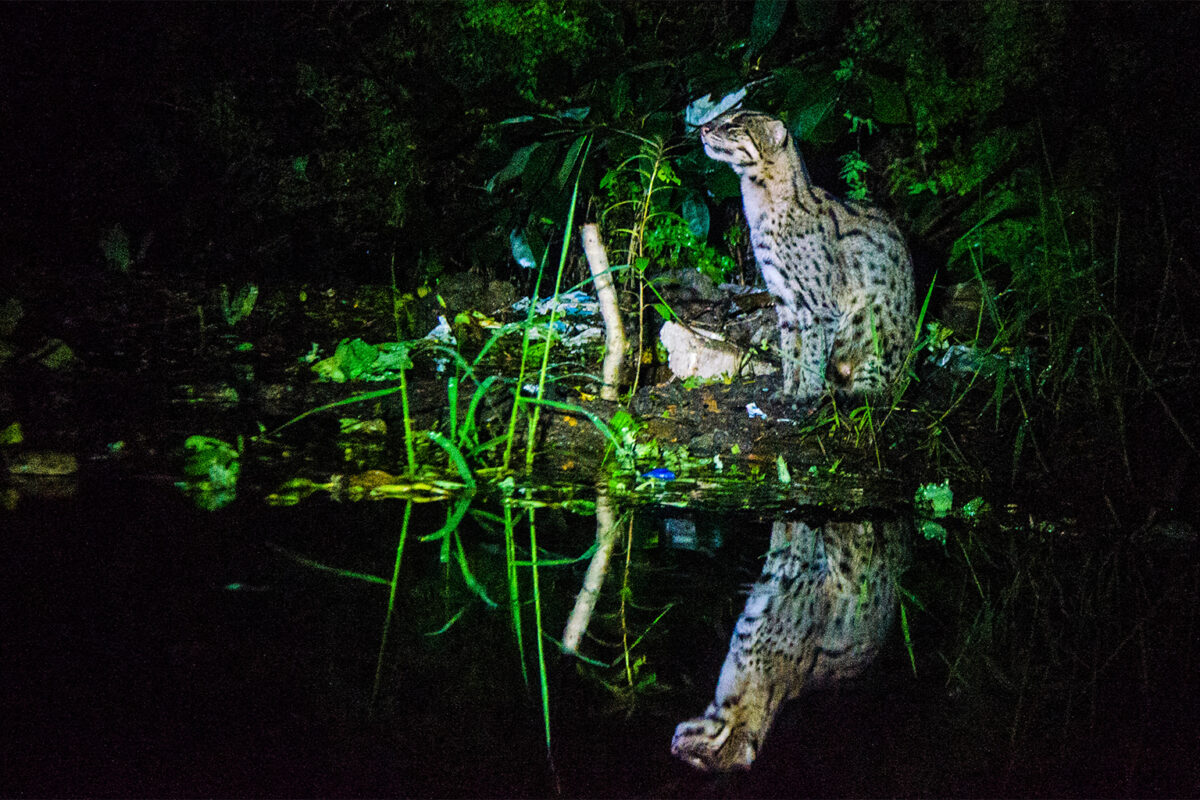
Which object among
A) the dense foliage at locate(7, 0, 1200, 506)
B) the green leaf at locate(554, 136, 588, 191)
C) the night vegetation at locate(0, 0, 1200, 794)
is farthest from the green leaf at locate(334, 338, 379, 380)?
the green leaf at locate(554, 136, 588, 191)

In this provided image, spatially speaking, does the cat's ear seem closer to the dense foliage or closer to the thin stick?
the dense foliage

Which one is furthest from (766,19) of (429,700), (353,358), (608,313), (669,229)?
(429,700)

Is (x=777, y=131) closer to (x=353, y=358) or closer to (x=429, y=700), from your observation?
(x=353, y=358)

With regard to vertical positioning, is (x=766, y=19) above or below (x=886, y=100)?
above

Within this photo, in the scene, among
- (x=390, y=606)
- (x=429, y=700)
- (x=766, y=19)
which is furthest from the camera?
(x=766, y=19)

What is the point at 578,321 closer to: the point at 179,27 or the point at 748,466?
the point at 748,466

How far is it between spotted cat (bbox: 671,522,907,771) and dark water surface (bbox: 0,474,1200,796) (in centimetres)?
4

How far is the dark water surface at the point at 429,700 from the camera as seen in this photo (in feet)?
5.12

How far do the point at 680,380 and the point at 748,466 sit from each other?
41.1 inches

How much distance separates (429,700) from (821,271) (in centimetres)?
321

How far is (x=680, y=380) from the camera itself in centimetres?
476

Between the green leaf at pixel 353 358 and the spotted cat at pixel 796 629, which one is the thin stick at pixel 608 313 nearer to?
the green leaf at pixel 353 358

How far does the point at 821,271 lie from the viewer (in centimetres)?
445

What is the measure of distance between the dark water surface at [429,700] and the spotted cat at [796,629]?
4 centimetres
